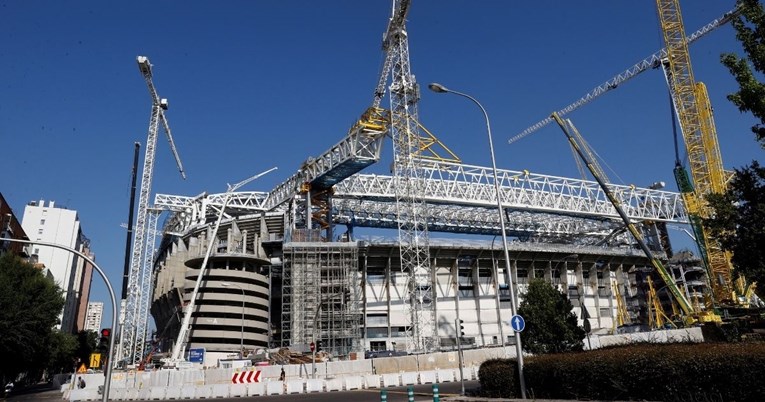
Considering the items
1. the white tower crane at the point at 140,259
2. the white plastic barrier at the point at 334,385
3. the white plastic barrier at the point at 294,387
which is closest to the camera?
the white plastic barrier at the point at 294,387

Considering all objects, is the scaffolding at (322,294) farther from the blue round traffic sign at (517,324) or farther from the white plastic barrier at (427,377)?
the blue round traffic sign at (517,324)

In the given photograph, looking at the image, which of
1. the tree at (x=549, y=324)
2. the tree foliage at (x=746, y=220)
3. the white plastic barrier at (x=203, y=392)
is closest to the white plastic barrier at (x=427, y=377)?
the tree at (x=549, y=324)

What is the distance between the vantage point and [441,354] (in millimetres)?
45188

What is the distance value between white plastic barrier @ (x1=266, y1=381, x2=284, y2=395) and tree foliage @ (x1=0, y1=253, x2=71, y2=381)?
71.1ft

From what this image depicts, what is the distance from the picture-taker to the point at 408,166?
7231 cm

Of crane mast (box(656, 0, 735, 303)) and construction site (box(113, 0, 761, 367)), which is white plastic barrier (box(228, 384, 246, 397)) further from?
crane mast (box(656, 0, 735, 303))

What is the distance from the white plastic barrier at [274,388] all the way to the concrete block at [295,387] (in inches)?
17.9

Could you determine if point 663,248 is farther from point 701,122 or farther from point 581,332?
point 581,332

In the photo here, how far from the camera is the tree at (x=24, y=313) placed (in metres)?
40.3

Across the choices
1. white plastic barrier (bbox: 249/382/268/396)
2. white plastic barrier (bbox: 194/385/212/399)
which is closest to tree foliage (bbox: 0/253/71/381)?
white plastic barrier (bbox: 194/385/212/399)

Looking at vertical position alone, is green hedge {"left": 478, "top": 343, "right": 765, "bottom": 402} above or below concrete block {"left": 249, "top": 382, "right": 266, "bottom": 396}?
above

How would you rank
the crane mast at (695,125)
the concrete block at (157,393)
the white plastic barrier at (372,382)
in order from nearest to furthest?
the concrete block at (157,393) < the white plastic barrier at (372,382) < the crane mast at (695,125)

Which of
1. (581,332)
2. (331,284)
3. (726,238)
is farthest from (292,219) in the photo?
(726,238)

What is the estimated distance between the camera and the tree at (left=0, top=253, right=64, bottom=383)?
40.3 meters
